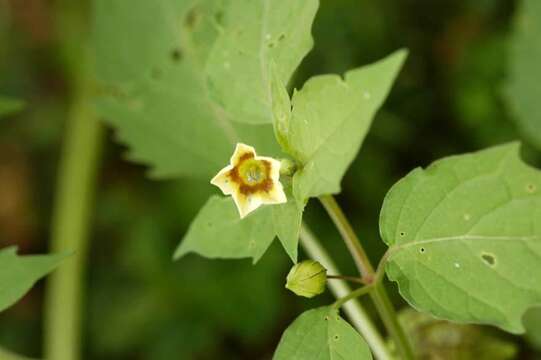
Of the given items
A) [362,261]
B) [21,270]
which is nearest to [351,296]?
[362,261]

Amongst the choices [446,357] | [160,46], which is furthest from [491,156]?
[160,46]

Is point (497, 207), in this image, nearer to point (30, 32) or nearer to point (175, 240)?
point (175, 240)

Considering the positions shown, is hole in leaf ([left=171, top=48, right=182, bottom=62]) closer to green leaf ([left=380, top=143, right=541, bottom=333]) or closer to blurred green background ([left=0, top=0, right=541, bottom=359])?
blurred green background ([left=0, top=0, right=541, bottom=359])

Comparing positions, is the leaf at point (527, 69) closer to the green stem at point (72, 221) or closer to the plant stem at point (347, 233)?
the plant stem at point (347, 233)

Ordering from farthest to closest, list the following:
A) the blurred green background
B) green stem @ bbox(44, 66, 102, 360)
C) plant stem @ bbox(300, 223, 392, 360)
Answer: the blurred green background
green stem @ bbox(44, 66, 102, 360)
plant stem @ bbox(300, 223, 392, 360)

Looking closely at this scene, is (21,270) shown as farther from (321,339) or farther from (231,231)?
(321,339)

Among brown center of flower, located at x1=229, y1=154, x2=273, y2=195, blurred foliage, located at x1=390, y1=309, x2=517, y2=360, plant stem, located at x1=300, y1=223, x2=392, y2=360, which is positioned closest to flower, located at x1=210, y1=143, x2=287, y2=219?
brown center of flower, located at x1=229, y1=154, x2=273, y2=195
